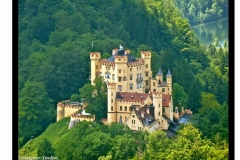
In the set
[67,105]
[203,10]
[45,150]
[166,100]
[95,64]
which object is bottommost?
[45,150]

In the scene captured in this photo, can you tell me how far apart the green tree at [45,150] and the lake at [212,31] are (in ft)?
25.2

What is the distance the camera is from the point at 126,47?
38.6 metres

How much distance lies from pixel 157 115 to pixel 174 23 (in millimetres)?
12410

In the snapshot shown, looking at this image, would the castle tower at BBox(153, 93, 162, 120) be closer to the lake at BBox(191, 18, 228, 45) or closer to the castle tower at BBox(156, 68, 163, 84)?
the castle tower at BBox(156, 68, 163, 84)

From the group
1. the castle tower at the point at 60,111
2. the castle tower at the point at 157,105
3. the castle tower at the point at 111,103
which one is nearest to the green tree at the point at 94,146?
the castle tower at the point at 111,103

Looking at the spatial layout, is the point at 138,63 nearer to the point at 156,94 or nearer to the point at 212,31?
the point at 156,94

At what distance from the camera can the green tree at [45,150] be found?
105ft

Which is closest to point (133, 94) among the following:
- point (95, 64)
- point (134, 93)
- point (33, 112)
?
point (134, 93)

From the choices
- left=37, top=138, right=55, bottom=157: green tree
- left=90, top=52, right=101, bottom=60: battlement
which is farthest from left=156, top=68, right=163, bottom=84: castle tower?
left=37, top=138, right=55, bottom=157: green tree

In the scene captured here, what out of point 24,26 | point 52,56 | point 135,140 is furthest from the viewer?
point 24,26

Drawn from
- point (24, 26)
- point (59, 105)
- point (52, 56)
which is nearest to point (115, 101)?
point (59, 105)

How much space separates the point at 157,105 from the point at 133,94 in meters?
0.77

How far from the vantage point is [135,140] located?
1241 inches

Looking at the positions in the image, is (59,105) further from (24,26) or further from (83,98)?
(24,26)
